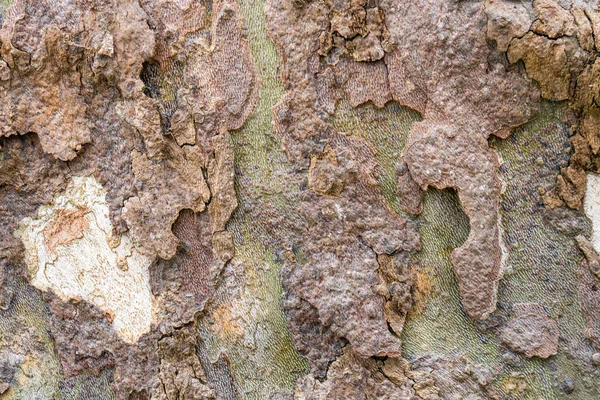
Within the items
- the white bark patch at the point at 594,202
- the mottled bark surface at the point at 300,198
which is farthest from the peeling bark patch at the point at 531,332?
the white bark patch at the point at 594,202

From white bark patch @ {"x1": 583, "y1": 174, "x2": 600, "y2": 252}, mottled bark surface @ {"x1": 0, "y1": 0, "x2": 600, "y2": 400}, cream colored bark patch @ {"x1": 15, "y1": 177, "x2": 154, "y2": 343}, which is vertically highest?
white bark patch @ {"x1": 583, "y1": 174, "x2": 600, "y2": 252}

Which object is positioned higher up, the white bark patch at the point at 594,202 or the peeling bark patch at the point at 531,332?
the white bark patch at the point at 594,202

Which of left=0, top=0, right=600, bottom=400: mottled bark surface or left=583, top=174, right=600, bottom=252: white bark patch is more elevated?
left=583, top=174, right=600, bottom=252: white bark patch

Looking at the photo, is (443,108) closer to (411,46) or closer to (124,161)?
(411,46)

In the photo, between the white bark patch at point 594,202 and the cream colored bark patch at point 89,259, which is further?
the cream colored bark patch at point 89,259

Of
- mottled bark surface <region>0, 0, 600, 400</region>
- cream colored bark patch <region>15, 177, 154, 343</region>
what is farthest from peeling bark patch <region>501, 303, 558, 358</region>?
cream colored bark patch <region>15, 177, 154, 343</region>

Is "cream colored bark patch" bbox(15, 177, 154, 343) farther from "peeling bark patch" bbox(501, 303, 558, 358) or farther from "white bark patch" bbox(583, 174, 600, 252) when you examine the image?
"white bark patch" bbox(583, 174, 600, 252)

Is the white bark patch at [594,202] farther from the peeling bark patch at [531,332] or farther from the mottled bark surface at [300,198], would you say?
the peeling bark patch at [531,332]
